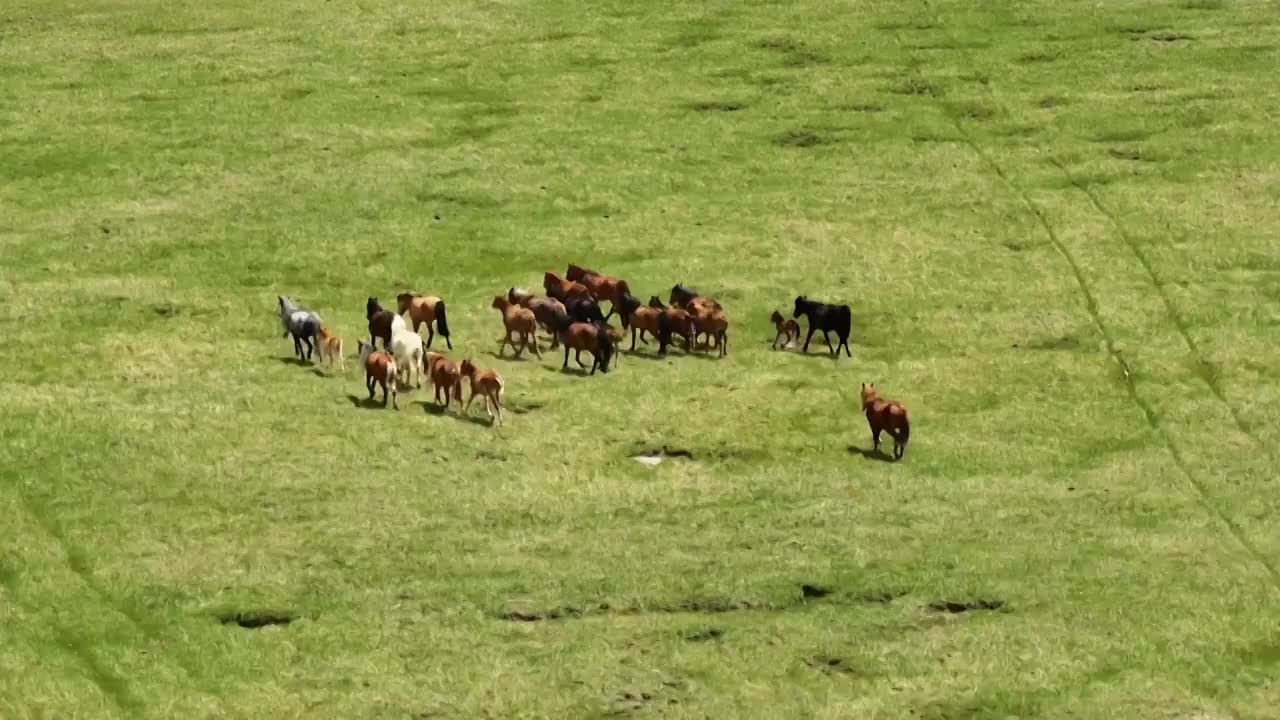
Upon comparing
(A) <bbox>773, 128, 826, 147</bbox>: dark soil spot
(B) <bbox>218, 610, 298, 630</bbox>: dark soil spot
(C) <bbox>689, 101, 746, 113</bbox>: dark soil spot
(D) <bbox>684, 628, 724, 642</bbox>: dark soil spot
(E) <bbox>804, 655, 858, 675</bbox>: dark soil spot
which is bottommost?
(E) <bbox>804, 655, 858, 675</bbox>: dark soil spot

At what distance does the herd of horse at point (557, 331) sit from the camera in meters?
28.8

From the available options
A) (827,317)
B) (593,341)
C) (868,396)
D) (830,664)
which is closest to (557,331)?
(593,341)

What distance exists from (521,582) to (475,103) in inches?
1000

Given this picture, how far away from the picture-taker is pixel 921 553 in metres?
25.4

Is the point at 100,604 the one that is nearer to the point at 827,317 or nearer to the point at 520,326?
the point at 520,326

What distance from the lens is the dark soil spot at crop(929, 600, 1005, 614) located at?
79.0 ft

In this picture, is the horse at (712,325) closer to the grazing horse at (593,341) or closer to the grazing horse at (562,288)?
the grazing horse at (562,288)

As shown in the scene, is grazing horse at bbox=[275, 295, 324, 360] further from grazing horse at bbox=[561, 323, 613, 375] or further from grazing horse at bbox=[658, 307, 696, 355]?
grazing horse at bbox=[658, 307, 696, 355]

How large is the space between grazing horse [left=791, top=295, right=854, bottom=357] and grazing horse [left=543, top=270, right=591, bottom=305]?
355 centimetres

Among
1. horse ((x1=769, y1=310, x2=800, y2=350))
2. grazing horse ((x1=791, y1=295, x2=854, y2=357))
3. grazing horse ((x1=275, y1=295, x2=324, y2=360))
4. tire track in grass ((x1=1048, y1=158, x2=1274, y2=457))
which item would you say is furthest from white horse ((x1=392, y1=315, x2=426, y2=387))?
tire track in grass ((x1=1048, y1=158, x2=1274, y2=457))

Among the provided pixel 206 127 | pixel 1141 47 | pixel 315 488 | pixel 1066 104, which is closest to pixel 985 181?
pixel 1066 104

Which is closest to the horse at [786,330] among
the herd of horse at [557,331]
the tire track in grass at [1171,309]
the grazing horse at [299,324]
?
the herd of horse at [557,331]

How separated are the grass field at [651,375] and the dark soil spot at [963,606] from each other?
0.05 m

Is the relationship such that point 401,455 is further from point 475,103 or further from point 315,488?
point 475,103
